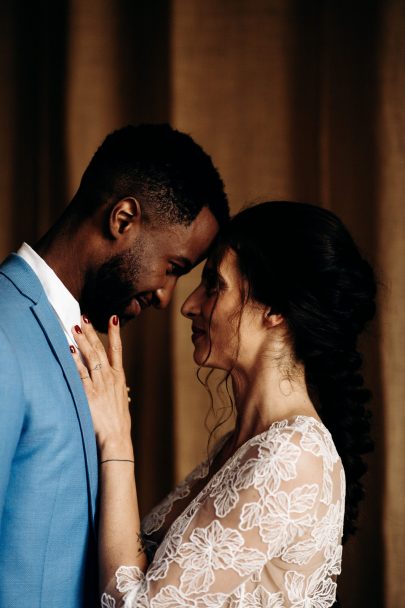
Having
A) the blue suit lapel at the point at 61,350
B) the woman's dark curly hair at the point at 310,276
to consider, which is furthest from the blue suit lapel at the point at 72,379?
the woman's dark curly hair at the point at 310,276

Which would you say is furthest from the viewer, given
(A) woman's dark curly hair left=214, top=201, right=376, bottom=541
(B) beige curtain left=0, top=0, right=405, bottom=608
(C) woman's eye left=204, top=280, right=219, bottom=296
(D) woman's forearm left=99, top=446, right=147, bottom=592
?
(B) beige curtain left=0, top=0, right=405, bottom=608

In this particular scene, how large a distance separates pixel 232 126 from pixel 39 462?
120cm

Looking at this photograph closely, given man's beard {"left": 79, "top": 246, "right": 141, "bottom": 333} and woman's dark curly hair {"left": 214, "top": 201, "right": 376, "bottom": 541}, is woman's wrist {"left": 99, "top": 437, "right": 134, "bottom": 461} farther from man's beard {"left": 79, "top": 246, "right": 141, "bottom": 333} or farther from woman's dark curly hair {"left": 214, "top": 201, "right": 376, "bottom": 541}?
woman's dark curly hair {"left": 214, "top": 201, "right": 376, "bottom": 541}

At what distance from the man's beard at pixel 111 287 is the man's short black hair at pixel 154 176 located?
0.10 meters

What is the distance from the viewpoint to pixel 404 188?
5.71 feet

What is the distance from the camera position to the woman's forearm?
1.12 meters

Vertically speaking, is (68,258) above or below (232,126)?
below

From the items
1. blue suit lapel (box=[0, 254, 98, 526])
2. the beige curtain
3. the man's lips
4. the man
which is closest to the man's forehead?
the man

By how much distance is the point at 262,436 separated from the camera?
1.17m

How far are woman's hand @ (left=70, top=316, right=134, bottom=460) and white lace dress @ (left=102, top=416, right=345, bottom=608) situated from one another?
7.0 inches

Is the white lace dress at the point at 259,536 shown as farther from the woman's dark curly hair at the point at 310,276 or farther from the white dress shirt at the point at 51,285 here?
the white dress shirt at the point at 51,285

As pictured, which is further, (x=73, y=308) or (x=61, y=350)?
(x=73, y=308)

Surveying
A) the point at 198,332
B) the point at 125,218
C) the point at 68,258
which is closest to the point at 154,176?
the point at 125,218

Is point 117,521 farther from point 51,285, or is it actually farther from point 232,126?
point 232,126
